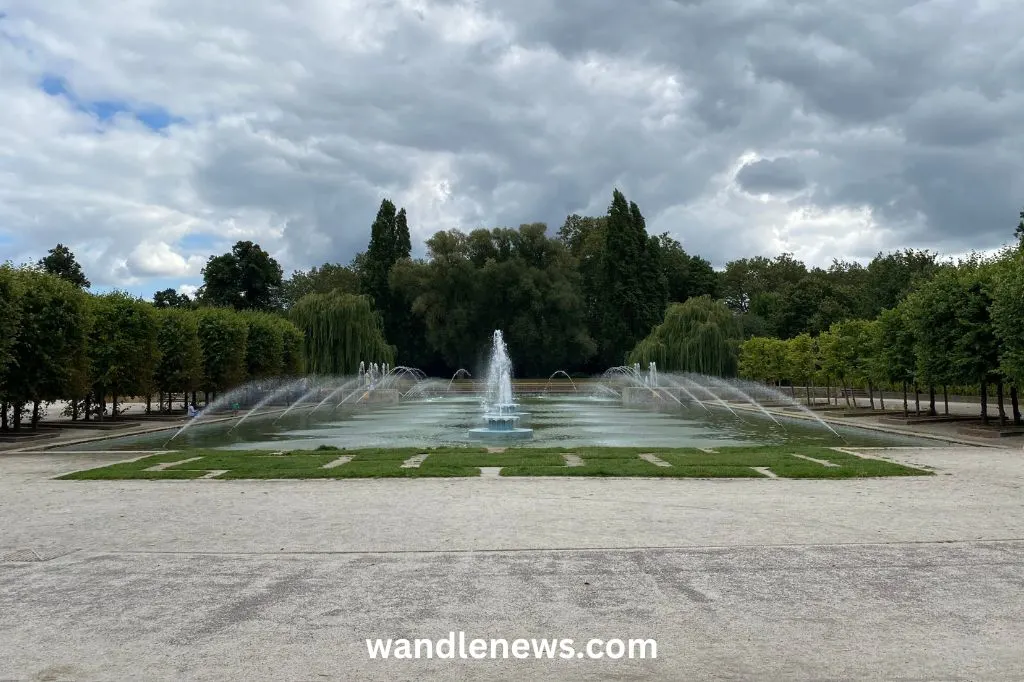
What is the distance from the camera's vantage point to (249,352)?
4750 cm

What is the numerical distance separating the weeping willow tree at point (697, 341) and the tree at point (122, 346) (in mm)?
36770

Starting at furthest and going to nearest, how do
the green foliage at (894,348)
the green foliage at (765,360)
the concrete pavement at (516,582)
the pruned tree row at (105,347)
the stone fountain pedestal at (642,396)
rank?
the stone fountain pedestal at (642,396) < the green foliage at (765,360) < the green foliage at (894,348) < the pruned tree row at (105,347) < the concrete pavement at (516,582)

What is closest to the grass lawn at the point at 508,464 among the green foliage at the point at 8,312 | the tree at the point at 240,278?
the green foliage at the point at 8,312

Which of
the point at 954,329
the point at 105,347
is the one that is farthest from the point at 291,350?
the point at 954,329

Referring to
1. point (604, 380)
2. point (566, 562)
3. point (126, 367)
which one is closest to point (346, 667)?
point (566, 562)

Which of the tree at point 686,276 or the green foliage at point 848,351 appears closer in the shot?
the green foliage at point 848,351

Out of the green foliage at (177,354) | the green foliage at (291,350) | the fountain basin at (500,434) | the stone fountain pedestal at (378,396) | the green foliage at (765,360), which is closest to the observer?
the fountain basin at (500,434)

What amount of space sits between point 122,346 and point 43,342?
6.36 metres

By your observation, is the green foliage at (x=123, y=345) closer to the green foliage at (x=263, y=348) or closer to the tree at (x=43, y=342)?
the tree at (x=43, y=342)

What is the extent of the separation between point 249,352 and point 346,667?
4456cm

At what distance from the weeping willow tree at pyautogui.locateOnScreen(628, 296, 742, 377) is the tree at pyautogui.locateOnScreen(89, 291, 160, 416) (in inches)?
1448

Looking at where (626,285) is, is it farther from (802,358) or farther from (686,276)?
(802,358)

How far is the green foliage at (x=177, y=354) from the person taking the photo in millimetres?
38438

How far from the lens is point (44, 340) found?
88.6 ft
